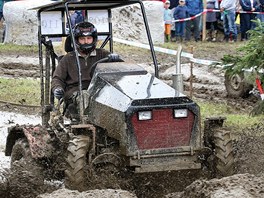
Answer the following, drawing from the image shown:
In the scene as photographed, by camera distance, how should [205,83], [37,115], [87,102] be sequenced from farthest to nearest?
[205,83]
[37,115]
[87,102]

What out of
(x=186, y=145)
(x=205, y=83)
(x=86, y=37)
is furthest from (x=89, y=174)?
(x=205, y=83)

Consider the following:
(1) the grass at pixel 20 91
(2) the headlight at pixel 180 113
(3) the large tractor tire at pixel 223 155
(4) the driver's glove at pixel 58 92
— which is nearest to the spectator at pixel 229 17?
(1) the grass at pixel 20 91

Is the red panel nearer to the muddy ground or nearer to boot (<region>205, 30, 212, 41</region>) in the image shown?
the muddy ground

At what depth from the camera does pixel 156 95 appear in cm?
938

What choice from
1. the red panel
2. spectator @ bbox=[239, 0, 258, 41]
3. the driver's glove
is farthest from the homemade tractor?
spectator @ bbox=[239, 0, 258, 41]

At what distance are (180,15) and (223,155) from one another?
18.2 metres

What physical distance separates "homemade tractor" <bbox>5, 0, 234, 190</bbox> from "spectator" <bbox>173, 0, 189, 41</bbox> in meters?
17.2

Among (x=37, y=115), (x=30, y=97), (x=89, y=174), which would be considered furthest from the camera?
(x=30, y=97)

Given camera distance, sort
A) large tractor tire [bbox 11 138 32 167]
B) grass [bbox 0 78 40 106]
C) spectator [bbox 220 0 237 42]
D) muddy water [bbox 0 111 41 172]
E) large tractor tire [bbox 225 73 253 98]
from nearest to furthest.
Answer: large tractor tire [bbox 11 138 32 167] → muddy water [bbox 0 111 41 172] → grass [bbox 0 78 40 106] → large tractor tire [bbox 225 73 253 98] → spectator [bbox 220 0 237 42]

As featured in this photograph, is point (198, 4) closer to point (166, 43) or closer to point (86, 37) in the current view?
point (166, 43)

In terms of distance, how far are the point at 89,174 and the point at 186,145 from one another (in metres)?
1.08

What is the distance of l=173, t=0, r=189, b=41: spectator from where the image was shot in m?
27.3

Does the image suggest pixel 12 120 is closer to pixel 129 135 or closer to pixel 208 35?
pixel 129 135

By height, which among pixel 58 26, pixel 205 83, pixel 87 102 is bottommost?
pixel 205 83
